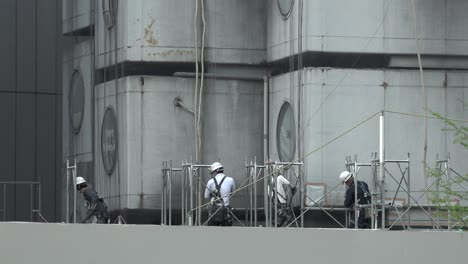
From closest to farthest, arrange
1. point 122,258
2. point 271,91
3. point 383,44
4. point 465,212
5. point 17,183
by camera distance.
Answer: point 122,258 → point 465,212 → point 383,44 → point 271,91 → point 17,183

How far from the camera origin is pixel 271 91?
3338cm

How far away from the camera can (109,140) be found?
3419 cm

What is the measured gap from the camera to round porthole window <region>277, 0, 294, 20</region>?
3200cm

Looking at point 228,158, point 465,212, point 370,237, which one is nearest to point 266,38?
point 228,158

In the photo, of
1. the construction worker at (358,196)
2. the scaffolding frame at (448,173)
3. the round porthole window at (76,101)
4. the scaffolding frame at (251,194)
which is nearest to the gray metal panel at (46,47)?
the round porthole window at (76,101)

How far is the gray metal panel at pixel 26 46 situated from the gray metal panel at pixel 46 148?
0.56 meters

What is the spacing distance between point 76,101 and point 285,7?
6.95 m

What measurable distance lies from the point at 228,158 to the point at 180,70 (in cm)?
222

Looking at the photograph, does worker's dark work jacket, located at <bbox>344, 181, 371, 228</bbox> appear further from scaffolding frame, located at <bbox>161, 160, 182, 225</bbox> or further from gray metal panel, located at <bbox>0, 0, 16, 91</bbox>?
gray metal panel, located at <bbox>0, 0, 16, 91</bbox>

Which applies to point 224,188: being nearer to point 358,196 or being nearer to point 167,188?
point 358,196

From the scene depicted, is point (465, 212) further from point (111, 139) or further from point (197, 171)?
point (111, 139)

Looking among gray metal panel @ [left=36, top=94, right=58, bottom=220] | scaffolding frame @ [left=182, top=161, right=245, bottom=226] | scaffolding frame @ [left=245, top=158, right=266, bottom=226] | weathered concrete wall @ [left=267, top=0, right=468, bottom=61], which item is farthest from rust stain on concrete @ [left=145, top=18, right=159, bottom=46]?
gray metal panel @ [left=36, top=94, right=58, bottom=220]

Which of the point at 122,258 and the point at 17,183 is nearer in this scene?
the point at 122,258

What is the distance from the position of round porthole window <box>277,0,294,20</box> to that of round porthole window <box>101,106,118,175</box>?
4.42 m
